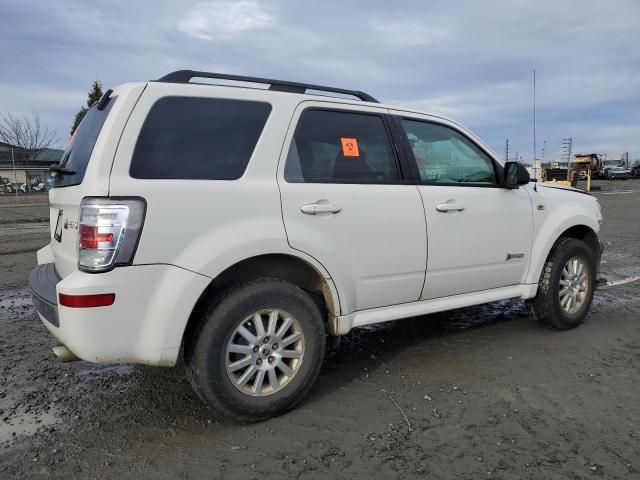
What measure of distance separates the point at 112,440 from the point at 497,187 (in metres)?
3.33

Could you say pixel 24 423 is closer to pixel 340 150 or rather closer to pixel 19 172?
pixel 340 150

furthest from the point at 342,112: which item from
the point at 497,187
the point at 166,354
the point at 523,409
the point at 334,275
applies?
the point at 523,409

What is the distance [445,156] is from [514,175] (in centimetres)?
63

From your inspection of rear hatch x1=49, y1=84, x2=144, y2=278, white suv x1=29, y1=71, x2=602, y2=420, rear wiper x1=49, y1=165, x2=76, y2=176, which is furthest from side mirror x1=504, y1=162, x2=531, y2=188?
→ rear wiper x1=49, y1=165, x2=76, y2=176

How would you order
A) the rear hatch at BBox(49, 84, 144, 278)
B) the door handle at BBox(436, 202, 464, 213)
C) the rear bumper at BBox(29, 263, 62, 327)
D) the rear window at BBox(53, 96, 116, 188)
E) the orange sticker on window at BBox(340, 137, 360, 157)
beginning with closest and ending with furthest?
the rear hatch at BBox(49, 84, 144, 278)
the rear bumper at BBox(29, 263, 62, 327)
the rear window at BBox(53, 96, 116, 188)
the orange sticker on window at BBox(340, 137, 360, 157)
the door handle at BBox(436, 202, 464, 213)

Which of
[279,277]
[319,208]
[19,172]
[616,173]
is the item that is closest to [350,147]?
[319,208]

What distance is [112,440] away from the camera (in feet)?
9.87

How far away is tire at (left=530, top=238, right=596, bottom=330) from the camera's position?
4.70m

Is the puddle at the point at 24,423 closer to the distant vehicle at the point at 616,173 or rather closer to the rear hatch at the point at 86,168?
the rear hatch at the point at 86,168

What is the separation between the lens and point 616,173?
159 feet

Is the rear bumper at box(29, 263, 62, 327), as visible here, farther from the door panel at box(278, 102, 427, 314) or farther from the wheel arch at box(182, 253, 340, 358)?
the door panel at box(278, 102, 427, 314)

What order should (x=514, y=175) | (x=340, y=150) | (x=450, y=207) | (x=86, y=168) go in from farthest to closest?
(x=514, y=175) → (x=450, y=207) → (x=340, y=150) → (x=86, y=168)

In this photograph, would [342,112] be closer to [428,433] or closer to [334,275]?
[334,275]

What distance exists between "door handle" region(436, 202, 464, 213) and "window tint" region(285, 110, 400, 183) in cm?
39
